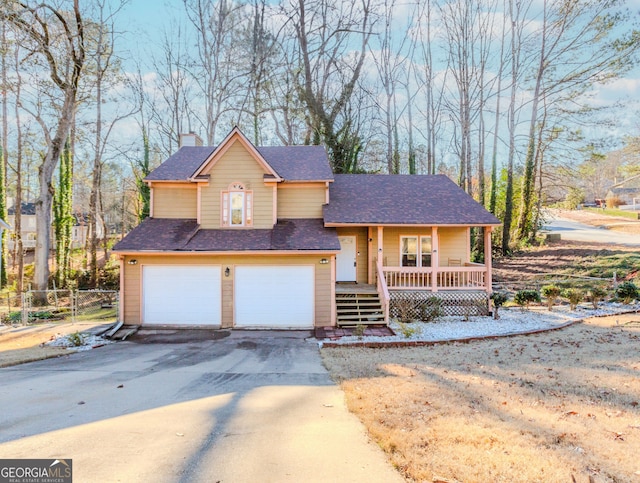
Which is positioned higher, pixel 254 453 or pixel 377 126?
pixel 377 126

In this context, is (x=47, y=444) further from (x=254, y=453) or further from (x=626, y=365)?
(x=626, y=365)

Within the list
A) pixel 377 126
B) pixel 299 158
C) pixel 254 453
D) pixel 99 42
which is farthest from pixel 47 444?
pixel 377 126

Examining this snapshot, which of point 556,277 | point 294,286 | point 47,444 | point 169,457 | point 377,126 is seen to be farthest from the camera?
point 377,126

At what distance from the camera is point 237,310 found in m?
12.5

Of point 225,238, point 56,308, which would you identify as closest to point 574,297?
point 225,238

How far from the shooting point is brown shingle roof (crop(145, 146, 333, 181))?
46.7 ft

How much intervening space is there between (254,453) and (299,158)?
13.7m

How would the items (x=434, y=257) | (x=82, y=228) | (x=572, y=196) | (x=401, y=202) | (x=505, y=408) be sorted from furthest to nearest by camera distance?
(x=82, y=228) → (x=572, y=196) → (x=401, y=202) → (x=434, y=257) → (x=505, y=408)

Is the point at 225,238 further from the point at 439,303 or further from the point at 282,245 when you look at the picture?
the point at 439,303

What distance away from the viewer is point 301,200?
47.4 feet

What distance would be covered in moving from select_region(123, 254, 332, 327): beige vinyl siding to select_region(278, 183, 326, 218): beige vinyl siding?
2611 mm

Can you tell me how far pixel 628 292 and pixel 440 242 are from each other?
279 inches

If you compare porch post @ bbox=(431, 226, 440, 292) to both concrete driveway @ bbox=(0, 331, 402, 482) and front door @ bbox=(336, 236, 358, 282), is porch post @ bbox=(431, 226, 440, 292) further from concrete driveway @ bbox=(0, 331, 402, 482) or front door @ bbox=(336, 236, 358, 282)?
concrete driveway @ bbox=(0, 331, 402, 482)

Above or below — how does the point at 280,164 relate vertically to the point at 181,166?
above
